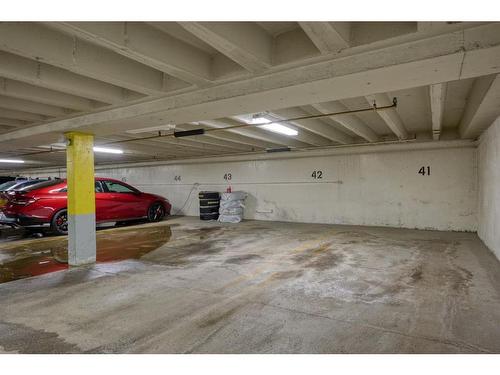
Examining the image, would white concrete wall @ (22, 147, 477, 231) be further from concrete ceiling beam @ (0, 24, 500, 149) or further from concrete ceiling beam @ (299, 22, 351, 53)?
concrete ceiling beam @ (299, 22, 351, 53)

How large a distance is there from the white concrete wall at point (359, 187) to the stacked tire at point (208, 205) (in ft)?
3.20

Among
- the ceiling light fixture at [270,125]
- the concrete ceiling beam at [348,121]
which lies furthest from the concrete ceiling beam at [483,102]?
the ceiling light fixture at [270,125]

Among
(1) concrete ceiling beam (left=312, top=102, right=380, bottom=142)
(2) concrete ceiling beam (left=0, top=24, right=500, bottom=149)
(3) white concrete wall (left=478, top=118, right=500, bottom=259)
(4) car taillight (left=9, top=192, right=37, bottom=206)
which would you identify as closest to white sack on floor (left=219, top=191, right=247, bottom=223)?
(1) concrete ceiling beam (left=312, top=102, right=380, bottom=142)

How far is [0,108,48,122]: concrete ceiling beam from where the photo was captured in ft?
13.5

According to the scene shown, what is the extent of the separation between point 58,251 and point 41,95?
2922 mm

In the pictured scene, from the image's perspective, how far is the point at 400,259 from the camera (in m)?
4.24

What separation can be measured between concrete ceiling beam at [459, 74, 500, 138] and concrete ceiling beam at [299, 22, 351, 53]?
5.43 ft

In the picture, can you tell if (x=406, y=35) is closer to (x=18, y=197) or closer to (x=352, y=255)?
(x=352, y=255)

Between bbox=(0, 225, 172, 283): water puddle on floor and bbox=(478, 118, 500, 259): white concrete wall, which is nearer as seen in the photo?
bbox=(0, 225, 172, 283): water puddle on floor

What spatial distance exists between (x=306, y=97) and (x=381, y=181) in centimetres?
544

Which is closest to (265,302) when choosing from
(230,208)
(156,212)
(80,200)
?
(80,200)

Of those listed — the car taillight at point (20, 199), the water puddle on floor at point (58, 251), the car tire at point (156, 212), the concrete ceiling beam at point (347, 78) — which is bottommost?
the water puddle on floor at point (58, 251)

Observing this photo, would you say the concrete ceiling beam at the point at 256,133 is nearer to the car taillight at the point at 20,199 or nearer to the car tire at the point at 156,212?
the car taillight at the point at 20,199

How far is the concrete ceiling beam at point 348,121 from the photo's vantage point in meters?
4.02
